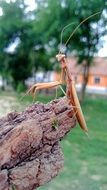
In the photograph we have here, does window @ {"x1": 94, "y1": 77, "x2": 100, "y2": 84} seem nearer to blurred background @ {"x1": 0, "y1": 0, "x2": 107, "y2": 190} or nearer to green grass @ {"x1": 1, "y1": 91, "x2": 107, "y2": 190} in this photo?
blurred background @ {"x1": 0, "y1": 0, "x2": 107, "y2": 190}

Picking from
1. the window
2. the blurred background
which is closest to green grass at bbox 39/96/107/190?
the blurred background

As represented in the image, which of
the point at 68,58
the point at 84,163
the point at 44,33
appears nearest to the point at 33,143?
the point at 84,163

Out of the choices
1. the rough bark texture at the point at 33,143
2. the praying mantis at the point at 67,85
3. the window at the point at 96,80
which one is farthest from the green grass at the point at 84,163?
the window at the point at 96,80

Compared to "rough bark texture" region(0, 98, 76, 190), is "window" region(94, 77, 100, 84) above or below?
below

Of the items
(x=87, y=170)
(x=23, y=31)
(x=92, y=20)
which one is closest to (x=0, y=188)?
(x=87, y=170)

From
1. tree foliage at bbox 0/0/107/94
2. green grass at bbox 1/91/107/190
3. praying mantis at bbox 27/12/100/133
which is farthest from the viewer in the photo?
tree foliage at bbox 0/0/107/94

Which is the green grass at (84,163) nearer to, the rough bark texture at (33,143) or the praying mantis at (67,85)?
the rough bark texture at (33,143)

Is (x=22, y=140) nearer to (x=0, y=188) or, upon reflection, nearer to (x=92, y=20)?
(x=0, y=188)
